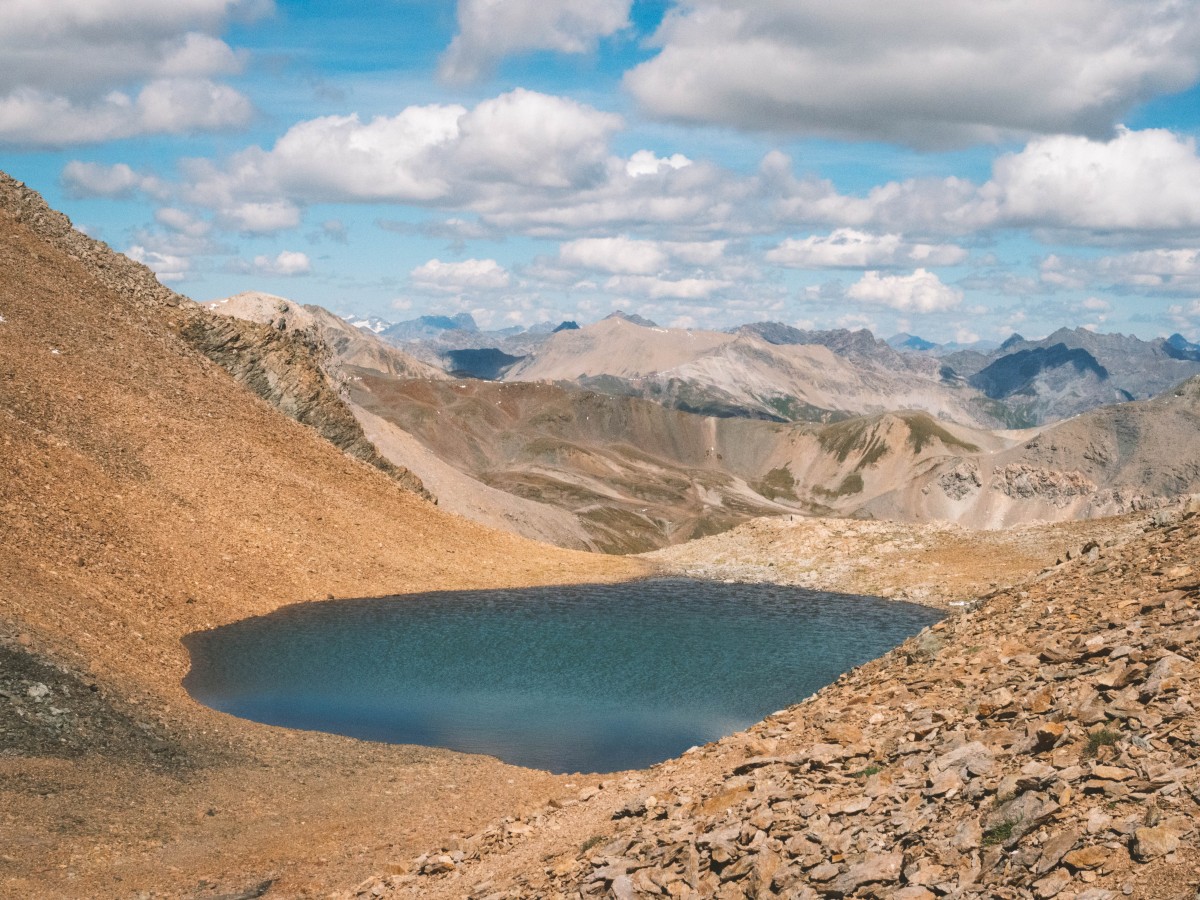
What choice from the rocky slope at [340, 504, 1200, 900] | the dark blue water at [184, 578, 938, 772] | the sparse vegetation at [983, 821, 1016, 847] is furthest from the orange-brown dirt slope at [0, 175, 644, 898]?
the sparse vegetation at [983, 821, 1016, 847]

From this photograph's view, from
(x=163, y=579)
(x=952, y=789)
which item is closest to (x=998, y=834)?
(x=952, y=789)

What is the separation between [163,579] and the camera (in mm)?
48656

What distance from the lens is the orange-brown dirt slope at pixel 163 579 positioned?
23.6 meters

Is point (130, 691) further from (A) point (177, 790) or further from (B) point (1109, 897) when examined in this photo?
(B) point (1109, 897)

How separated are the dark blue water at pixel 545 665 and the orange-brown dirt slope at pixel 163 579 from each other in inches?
112

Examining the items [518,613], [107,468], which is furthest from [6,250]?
[518,613]

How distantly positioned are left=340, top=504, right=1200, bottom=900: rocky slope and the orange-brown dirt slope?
188 inches

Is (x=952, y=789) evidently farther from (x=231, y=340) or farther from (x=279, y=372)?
(x=231, y=340)

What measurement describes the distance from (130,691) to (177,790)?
882 cm

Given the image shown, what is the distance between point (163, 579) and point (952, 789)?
4234 cm

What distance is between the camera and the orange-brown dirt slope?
2356 centimetres

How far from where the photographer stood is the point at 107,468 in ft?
176

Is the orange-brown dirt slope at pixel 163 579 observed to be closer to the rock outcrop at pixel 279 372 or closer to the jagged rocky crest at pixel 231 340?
the jagged rocky crest at pixel 231 340

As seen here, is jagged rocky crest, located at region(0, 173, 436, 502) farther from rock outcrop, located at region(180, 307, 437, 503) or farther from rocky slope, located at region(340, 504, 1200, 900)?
rocky slope, located at region(340, 504, 1200, 900)
